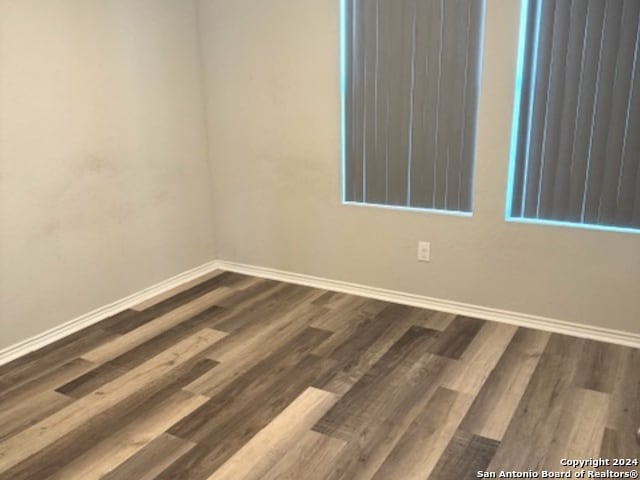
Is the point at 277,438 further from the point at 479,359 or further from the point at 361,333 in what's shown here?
the point at 479,359

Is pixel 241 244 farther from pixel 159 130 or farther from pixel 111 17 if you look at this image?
pixel 111 17

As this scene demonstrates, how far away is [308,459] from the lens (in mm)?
1994

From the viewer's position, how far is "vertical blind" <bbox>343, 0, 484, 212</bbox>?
287 cm

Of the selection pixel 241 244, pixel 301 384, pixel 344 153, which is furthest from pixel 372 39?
pixel 301 384

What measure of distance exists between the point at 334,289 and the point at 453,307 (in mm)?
774

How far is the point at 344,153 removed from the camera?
334 centimetres

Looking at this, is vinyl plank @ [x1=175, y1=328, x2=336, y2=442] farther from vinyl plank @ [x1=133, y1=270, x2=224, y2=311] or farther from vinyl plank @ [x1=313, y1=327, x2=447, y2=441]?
vinyl plank @ [x1=133, y1=270, x2=224, y2=311]

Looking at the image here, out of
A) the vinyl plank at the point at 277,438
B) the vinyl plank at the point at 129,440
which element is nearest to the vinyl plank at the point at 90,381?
the vinyl plank at the point at 129,440

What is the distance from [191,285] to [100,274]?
26.5 inches

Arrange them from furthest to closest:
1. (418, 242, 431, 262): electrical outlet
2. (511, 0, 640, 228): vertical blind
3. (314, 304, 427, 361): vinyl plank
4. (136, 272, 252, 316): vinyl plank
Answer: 1. (136, 272, 252, 316): vinyl plank
2. (418, 242, 431, 262): electrical outlet
3. (314, 304, 427, 361): vinyl plank
4. (511, 0, 640, 228): vertical blind

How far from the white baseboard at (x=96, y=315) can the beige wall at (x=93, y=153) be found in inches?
1.7

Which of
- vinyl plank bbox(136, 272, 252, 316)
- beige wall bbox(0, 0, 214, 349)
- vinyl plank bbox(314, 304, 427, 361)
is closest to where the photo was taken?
beige wall bbox(0, 0, 214, 349)

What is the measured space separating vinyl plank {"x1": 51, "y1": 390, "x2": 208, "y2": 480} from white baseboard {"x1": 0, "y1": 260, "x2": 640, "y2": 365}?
958 millimetres

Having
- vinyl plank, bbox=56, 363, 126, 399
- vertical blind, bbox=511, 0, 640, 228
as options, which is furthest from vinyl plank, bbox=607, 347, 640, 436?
vinyl plank, bbox=56, 363, 126, 399
